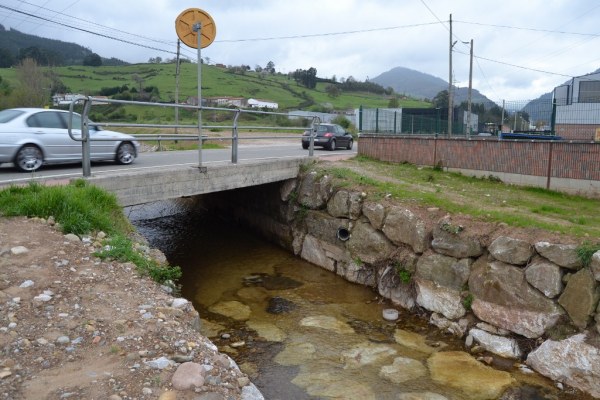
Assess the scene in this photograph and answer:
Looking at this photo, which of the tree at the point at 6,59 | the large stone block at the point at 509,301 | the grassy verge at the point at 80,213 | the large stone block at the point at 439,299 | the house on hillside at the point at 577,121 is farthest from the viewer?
the tree at the point at 6,59

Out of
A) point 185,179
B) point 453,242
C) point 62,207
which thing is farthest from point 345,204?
point 62,207

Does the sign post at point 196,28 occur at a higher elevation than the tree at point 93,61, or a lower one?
lower

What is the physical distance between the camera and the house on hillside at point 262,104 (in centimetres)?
6550

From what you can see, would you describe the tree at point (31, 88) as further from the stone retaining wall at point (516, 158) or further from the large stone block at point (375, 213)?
the large stone block at point (375, 213)

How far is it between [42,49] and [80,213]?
91757 millimetres

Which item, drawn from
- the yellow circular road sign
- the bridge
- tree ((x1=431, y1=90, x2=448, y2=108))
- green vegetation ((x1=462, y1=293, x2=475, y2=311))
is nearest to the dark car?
the bridge

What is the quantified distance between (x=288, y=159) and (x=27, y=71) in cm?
4258

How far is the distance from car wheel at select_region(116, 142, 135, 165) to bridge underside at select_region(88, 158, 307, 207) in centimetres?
252

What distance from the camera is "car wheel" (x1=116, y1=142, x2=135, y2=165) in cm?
1252

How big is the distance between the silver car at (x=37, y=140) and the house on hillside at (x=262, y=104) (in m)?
52.9

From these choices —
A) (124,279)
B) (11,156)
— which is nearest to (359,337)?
(124,279)

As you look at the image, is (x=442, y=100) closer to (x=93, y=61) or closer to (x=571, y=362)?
(x=93, y=61)

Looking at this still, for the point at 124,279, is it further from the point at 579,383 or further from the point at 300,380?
the point at 579,383

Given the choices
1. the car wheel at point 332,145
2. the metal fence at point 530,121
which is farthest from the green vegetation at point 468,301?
the car wheel at point 332,145
